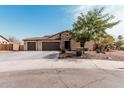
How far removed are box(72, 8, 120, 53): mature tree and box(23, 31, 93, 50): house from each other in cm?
1182

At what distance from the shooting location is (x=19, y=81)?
31.7 feet

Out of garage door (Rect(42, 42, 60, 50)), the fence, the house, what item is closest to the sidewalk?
the house

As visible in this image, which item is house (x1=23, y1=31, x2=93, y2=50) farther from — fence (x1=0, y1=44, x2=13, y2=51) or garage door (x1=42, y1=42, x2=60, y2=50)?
fence (x1=0, y1=44, x2=13, y2=51)

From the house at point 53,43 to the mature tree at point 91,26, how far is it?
38.8 ft

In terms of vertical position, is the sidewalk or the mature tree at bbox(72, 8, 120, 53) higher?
the mature tree at bbox(72, 8, 120, 53)

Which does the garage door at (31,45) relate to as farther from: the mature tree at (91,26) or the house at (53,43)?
the mature tree at (91,26)

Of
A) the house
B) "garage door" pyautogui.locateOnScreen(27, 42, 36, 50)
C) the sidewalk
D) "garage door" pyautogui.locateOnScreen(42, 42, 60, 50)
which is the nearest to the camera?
the sidewalk

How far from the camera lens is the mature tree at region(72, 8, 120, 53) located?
22281 mm

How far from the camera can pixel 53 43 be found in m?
36.6

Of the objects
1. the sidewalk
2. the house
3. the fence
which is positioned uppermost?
the house

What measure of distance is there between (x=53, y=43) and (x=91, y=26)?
15200 mm
